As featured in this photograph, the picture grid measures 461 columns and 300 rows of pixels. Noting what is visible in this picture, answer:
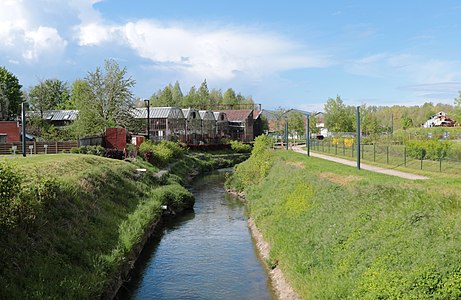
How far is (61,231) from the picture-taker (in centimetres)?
1670

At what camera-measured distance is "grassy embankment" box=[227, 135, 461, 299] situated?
10633 millimetres

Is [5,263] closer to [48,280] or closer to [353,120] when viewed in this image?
[48,280]

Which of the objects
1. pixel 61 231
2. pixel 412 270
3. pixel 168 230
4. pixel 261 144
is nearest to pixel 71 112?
pixel 261 144

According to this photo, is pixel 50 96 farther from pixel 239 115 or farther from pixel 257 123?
pixel 257 123

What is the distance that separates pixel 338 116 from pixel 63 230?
8330 cm

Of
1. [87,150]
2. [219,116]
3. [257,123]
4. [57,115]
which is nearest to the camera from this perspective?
[87,150]

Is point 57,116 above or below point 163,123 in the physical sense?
above

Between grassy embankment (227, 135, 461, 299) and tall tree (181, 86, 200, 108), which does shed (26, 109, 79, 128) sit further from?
grassy embankment (227, 135, 461, 299)

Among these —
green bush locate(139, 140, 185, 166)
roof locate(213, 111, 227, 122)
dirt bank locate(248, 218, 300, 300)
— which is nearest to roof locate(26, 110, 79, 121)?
roof locate(213, 111, 227, 122)

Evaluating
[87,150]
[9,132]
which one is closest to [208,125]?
[9,132]

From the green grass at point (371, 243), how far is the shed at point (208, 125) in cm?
7722

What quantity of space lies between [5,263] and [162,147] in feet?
145

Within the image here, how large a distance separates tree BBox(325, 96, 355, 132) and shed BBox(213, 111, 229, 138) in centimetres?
2586

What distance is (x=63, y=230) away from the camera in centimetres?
1689
